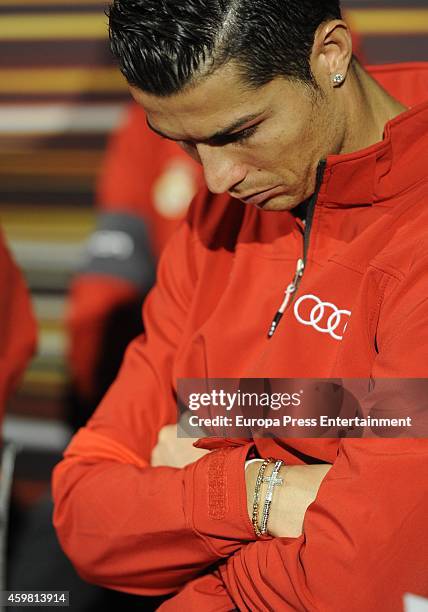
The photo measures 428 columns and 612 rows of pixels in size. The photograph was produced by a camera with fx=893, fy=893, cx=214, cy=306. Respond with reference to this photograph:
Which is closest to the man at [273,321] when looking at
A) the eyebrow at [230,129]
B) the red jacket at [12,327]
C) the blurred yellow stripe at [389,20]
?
the eyebrow at [230,129]

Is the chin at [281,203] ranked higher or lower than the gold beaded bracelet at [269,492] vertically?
higher

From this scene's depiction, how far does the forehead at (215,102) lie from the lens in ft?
4.42

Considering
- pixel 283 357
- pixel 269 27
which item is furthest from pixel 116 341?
pixel 269 27

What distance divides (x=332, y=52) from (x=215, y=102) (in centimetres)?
22

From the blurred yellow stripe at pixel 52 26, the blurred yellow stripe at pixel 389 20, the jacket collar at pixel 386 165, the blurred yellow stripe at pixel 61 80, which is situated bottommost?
the blurred yellow stripe at pixel 61 80

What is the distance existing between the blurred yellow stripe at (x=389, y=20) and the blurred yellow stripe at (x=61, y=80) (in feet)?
2.86

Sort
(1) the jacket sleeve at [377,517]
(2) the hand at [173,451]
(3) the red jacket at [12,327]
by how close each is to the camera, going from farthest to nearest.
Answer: (3) the red jacket at [12,327], (2) the hand at [173,451], (1) the jacket sleeve at [377,517]

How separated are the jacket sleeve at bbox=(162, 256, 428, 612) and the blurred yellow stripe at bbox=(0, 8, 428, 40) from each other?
5.62ft

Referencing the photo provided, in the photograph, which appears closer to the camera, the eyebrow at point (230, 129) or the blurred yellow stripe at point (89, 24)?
the eyebrow at point (230, 129)

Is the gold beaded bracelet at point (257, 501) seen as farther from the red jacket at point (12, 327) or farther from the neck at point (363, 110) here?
the red jacket at point (12, 327)

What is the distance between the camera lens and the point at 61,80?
3322 millimetres

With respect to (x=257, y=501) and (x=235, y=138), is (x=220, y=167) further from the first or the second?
(x=257, y=501)

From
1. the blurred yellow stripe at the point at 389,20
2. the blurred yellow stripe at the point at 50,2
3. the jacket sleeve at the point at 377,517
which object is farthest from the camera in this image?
the blurred yellow stripe at the point at 50,2

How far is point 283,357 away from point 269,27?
0.53 metres
